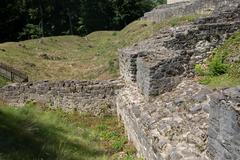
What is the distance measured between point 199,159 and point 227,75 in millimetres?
4572

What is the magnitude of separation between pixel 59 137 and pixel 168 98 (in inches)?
Answer: 131

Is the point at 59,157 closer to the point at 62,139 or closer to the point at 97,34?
the point at 62,139

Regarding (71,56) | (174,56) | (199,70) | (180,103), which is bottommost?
(71,56)

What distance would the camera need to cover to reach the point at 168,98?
38.2 feet

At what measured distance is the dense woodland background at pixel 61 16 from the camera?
184 feet

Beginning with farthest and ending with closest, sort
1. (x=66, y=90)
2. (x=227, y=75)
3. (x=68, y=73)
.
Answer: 1. (x=68, y=73)
2. (x=66, y=90)
3. (x=227, y=75)

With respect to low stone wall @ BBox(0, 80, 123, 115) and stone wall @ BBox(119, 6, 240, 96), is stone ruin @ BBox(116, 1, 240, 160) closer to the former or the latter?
stone wall @ BBox(119, 6, 240, 96)

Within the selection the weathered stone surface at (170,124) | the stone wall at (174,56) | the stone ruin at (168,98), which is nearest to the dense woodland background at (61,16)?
the stone ruin at (168,98)

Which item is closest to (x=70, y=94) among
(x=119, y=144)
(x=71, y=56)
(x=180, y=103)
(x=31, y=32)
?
(x=119, y=144)

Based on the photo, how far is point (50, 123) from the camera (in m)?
14.8

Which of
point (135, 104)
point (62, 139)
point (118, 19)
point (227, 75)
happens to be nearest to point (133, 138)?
point (135, 104)

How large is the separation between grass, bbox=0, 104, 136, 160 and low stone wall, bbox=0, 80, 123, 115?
2.16ft

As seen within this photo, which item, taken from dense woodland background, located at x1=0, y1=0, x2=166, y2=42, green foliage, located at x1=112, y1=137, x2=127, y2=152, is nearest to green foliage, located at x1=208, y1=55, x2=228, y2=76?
green foliage, located at x1=112, y1=137, x2=127, y2=152

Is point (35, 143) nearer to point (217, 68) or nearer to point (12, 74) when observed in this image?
point (217, 68)
